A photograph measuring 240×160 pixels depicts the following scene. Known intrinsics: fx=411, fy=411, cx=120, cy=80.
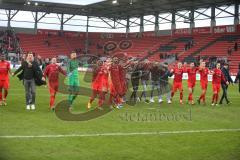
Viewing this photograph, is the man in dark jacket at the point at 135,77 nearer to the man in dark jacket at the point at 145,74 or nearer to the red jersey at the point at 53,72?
the man in dark jacket at the point at 145,74

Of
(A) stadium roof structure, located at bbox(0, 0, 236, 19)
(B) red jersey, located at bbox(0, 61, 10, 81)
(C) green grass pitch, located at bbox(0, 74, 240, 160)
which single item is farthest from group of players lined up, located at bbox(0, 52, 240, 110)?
(A) stadium roof structure, located at bbox(0, 0, 236, 19)

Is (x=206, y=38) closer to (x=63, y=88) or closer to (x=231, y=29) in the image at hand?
(x=231, y=29)

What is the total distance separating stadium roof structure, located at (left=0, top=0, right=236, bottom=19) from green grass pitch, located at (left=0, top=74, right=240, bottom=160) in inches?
1413

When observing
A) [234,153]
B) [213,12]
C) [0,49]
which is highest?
[213,12]

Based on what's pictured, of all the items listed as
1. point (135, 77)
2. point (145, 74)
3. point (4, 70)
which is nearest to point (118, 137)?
point (4, 70)

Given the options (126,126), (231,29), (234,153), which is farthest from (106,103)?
(231,29)

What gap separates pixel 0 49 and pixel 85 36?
20.3 m

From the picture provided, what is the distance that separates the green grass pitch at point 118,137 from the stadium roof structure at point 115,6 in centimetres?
3590

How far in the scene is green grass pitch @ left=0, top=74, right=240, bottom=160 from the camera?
8594 millimetres

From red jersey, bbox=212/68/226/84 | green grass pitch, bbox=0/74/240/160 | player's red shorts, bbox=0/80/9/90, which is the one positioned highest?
red jersey, bbox=212/68/226/84

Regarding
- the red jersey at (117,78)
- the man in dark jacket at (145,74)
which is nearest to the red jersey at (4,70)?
the red jersey at (117,78)

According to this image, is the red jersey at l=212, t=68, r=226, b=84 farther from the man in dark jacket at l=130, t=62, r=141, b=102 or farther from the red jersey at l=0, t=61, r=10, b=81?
the red jersey at l=0, t=61, r=10, b=81

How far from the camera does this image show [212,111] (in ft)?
55.9

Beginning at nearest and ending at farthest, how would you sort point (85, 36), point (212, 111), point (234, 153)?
point (234, 153), point (212, 111), point (85, 36)
